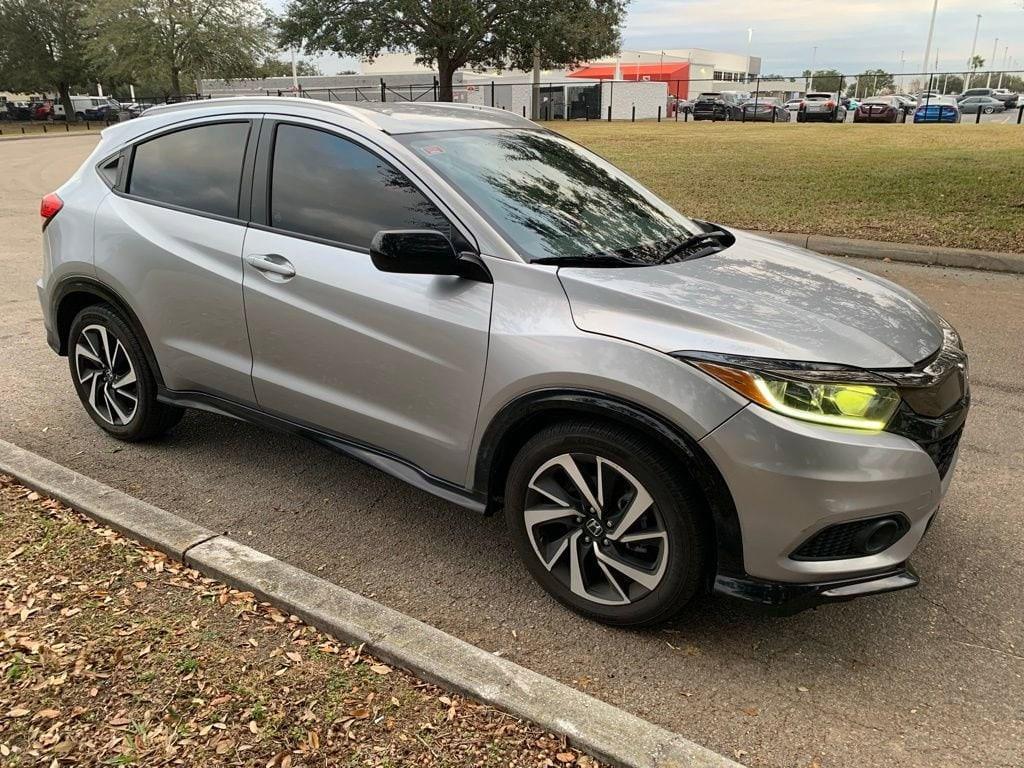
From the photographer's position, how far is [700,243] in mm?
3684

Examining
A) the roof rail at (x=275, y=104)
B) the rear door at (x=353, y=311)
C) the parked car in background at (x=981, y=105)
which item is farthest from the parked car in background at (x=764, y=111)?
the rear door at (x=353, y=311)

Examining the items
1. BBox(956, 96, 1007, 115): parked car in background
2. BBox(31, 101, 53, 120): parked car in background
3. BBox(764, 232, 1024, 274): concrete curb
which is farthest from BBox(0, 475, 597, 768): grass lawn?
BBox(31, 101, 53, 120): parked car in background

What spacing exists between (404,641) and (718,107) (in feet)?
138

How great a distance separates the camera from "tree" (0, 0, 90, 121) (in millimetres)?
55156

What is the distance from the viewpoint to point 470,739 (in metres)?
2.38

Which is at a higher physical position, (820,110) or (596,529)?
(820,110)

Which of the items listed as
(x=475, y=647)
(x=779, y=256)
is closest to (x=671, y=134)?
(x=779, y=256)

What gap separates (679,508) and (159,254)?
278 centimetres

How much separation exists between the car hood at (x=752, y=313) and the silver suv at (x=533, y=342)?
0.01 meters

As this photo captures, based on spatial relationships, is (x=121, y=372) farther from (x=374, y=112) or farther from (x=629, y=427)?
(x=629, y=427)

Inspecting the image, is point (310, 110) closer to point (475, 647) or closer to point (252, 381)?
point (252, 381)

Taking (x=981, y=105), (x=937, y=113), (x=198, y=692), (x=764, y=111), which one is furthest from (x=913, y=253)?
(x=981, y=105)

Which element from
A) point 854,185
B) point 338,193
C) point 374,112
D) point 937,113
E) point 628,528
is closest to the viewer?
point 628,528

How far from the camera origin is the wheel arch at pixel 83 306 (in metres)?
4.18
